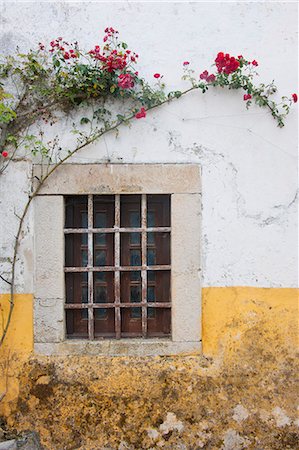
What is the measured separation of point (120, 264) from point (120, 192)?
0.54 meters

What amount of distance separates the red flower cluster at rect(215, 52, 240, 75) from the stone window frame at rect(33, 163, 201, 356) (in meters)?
0.71

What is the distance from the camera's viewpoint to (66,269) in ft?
12.7

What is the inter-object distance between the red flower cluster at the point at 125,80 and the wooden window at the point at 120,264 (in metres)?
0.79

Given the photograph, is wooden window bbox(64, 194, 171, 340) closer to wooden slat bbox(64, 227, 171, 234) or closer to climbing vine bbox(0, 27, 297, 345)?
wooden slat bbox(64, 227, 171, 234)

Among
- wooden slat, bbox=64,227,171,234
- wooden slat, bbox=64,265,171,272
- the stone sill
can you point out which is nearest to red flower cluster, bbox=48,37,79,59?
wooden slat, bbox=64,227,171,234

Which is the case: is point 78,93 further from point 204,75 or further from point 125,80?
point 204,75

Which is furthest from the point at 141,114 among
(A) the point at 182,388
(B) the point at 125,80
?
(A) the point at 182,388

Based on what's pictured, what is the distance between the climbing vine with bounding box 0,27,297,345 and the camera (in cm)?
376

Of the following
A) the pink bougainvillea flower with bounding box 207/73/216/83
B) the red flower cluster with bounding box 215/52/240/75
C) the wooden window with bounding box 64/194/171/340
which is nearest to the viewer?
the red flower cluster with bounding box 215/52/240/75

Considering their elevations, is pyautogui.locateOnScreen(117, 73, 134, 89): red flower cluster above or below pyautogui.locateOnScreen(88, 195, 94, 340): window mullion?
above

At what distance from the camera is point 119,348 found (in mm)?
3809

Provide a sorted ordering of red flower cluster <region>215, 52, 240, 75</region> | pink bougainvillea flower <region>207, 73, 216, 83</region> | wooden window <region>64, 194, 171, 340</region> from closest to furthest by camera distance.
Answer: red flower cluster <region>215, 52, 240, 75</region>
pink bougainvillea flower <region>207, 73, 216, 83</region>
wooden window <region>64, 194, 171, 340</region>

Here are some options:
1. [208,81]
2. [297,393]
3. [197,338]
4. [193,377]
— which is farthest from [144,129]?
[297,393]

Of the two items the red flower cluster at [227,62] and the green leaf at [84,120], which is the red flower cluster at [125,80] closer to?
the green leaf at [84,120]
